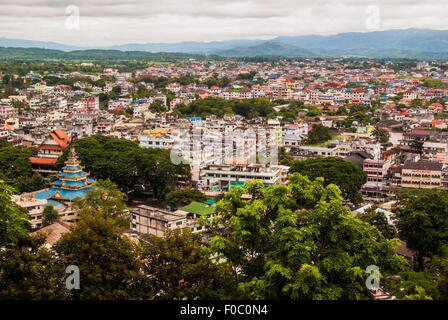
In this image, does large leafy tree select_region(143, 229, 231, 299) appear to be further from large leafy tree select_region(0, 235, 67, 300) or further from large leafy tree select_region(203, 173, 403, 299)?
large leafy tree select_region(0, 235, 67, 300)

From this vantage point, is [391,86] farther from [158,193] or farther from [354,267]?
[354,267]

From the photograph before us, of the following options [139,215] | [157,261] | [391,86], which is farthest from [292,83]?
[157,261]

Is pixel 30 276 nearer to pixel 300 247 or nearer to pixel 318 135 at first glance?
pixel 300 247

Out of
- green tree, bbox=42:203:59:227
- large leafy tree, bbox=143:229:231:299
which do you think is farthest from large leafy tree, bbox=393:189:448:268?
green tree, bbox=42:203:59:227

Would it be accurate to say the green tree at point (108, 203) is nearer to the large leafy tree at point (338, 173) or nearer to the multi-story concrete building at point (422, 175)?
the large leafy tree at point (338, 173)

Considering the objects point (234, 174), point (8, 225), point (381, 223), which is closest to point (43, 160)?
point (234, 174)

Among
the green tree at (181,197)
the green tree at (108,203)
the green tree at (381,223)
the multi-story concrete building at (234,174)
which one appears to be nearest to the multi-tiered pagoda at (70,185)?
the green tree at (108,203)

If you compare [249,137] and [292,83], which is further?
[292,83]

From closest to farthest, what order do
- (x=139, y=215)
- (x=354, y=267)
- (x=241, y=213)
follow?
1. (x=354, y=267)
2. (x=241, y=213)
3. (x=139, y=215)
